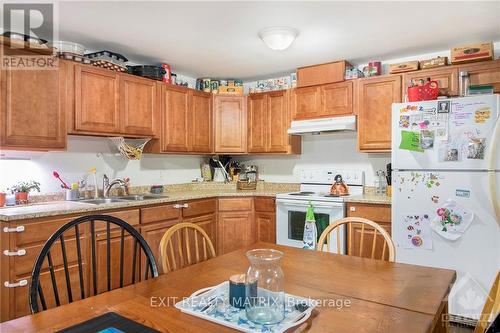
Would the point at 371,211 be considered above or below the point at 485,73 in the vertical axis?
below

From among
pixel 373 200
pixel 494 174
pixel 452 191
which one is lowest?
pixel 373 200

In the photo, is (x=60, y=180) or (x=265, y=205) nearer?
(x=60, y=180)

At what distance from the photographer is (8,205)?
8.43 feet

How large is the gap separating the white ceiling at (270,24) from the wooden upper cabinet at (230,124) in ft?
2.16

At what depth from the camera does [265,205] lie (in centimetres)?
375

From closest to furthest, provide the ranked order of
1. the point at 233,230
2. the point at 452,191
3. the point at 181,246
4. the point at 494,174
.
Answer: the point at 181,246
the point at 494,174
the point at 452,191
the point at 233,230

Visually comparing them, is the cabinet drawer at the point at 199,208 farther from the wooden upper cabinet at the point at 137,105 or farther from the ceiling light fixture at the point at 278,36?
the ceiling light fixture at the point at 278,36

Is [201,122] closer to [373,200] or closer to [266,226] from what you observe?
[266,226]

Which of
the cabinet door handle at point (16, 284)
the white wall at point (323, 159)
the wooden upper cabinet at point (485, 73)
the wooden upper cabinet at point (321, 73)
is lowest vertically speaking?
the cabinet door handle at point (16, 284)

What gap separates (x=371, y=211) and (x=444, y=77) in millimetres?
1309

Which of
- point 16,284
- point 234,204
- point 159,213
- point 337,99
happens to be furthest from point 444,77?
point 16,284

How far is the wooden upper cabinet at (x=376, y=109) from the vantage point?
126 inches

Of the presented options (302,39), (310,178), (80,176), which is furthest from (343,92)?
(80,176)

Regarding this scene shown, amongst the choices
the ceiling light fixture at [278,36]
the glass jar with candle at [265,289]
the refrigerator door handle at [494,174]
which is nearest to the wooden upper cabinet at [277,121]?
the ceiling light fixture at [278,36]
